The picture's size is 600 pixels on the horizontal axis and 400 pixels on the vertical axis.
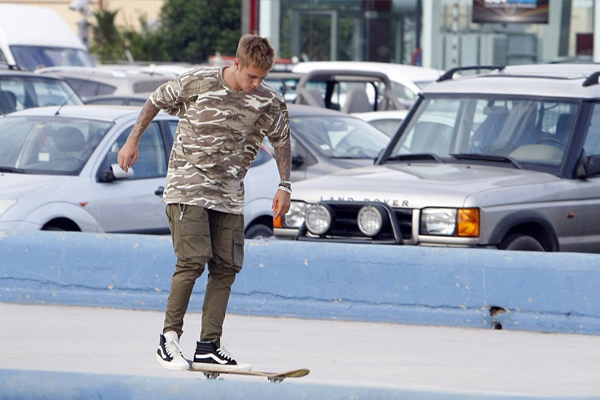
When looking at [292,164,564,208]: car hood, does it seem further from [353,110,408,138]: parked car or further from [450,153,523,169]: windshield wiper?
[353,110,408,138]: parked car

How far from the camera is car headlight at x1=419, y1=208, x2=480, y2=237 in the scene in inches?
323

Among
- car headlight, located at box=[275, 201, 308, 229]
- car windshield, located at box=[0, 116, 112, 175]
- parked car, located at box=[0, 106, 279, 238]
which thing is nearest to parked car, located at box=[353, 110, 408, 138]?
parked car, located at box=[0, 106, 279, 238]

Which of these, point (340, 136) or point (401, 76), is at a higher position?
point (401, 76)

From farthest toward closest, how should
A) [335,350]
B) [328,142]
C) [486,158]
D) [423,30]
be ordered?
1. [423,30]
2. [328,142]
3. [486,158]
4. [335,350]

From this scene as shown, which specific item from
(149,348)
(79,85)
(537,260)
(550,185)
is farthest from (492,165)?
(79,85)

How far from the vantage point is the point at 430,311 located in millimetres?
8367

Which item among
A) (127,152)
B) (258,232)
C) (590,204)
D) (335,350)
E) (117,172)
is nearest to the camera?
(127,152)

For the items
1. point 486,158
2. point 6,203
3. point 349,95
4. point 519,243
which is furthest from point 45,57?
point 519,243

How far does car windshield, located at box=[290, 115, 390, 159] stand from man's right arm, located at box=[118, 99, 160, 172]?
20.0ft

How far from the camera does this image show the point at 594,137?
30.1 ft

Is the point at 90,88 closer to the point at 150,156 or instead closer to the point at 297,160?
the point at 297,160

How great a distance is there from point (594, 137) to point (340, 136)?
3856mm

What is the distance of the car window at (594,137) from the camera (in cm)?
911

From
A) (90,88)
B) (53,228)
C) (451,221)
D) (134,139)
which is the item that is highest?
(134,139)
